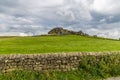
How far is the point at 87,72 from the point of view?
2105 centimetres

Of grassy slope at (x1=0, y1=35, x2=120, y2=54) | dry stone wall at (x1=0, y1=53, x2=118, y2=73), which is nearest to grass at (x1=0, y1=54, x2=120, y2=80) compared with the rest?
dry stone wall at (x1=0, y1=53, x2=118, y2=73)

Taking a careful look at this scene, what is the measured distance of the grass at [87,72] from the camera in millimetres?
19766

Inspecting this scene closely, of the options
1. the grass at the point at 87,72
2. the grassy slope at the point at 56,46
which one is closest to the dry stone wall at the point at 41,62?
the grass at the point at 87,72

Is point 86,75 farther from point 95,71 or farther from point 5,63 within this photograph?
point 5,63

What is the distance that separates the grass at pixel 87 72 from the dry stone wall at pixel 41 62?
0.34 m

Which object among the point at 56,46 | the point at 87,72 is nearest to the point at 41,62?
the point at 87,72

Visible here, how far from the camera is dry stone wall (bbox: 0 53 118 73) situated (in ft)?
66.1

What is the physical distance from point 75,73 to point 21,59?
12.2 ft

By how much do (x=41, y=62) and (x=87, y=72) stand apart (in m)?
3.20

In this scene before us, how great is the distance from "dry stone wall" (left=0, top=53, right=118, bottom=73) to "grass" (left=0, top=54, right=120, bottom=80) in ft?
1.10

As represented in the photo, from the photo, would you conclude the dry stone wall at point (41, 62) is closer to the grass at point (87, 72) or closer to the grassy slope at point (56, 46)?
the grass at point (87, 72)

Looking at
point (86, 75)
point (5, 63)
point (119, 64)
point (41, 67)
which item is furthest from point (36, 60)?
point (119, 64)

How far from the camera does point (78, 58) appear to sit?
70.4 feet

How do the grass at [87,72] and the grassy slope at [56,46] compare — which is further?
the grassy slope at [56,46]
